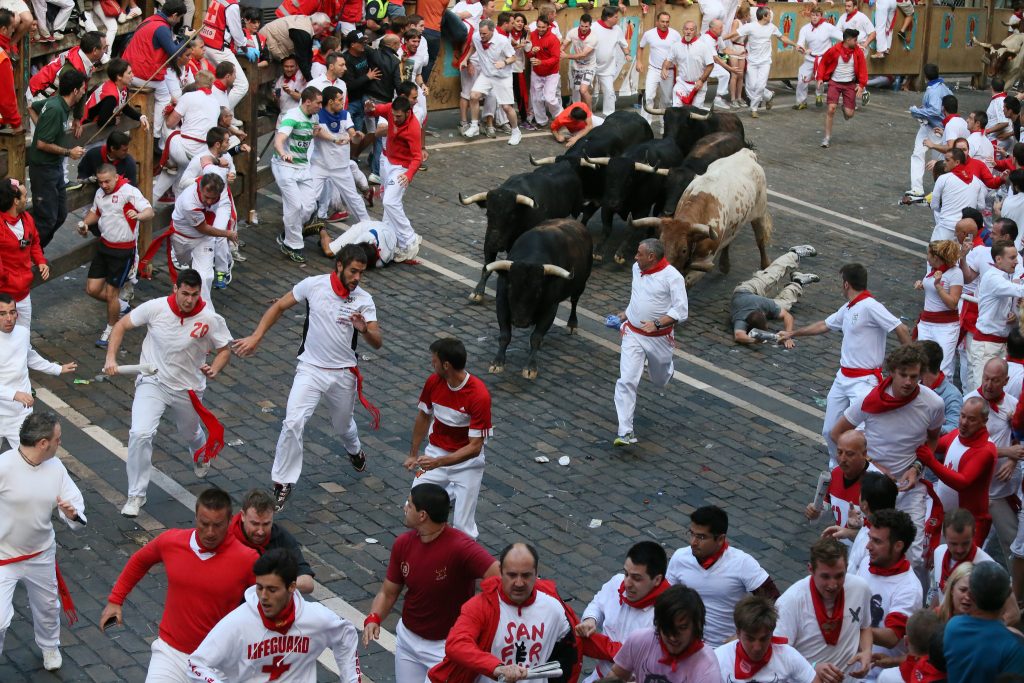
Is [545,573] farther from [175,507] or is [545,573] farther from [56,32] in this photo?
[56,32]

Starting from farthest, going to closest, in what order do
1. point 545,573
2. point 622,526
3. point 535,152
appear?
point 535,152 → point 622,526 → point 545,573

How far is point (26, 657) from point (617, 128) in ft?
39.4

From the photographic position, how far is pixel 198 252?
13.5m

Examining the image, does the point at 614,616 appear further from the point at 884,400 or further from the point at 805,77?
the point at 805,77

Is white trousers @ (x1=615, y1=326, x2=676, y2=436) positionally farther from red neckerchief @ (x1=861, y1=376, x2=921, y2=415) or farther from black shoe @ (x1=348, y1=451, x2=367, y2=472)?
red neckerchief @ (x1=861, y1=376, x2=921, y2=415)

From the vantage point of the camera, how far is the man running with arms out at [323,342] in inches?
402

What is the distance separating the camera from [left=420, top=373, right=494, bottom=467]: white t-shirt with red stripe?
29.9 feet

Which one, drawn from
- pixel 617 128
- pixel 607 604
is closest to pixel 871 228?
pixel 617 128

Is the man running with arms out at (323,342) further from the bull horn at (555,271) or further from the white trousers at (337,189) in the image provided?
the white trousers at (337,189)

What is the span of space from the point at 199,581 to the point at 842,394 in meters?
6.00

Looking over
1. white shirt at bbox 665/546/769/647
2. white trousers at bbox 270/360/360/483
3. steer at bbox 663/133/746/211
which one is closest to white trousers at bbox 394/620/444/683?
white shirt at bbox 665/546/769/647

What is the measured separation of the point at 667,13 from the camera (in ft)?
76.6

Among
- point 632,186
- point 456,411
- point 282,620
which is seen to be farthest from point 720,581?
point 632,186

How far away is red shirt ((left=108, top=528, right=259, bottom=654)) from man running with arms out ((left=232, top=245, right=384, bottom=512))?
3314 mm
